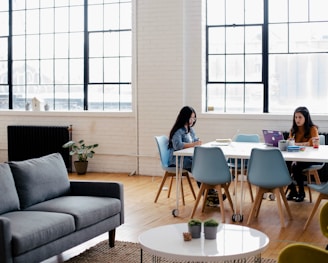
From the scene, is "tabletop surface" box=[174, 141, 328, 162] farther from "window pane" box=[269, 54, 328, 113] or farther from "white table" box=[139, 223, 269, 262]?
"window pane" box=[269, 54, 328, 113]

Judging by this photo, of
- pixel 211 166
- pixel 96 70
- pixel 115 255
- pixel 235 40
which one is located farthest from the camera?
pixel 96 70

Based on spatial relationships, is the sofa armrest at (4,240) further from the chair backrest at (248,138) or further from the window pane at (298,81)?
the window pane at (298,81)

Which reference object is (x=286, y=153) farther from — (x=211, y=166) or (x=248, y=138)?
(x=248, y=138)

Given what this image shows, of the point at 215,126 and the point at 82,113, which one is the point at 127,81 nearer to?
the point at 82,113

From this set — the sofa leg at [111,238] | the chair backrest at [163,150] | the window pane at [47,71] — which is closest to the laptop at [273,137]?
the chair backrest at [163,150]

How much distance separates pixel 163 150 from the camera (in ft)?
22.7

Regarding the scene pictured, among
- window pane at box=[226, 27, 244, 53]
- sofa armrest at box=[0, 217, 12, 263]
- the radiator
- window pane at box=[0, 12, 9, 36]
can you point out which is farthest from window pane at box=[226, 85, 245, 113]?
sofa armrest at box=[0, 217, 12, 263]

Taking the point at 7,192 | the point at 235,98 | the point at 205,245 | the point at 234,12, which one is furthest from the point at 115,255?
the point at 234,12

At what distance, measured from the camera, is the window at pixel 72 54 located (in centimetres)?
984

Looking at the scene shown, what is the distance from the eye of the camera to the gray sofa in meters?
3.88

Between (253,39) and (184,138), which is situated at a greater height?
(253,39)

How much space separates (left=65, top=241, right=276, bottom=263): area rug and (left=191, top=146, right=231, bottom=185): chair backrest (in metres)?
1.28

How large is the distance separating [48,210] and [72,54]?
6.03 metres

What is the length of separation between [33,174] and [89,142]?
5.08 m
